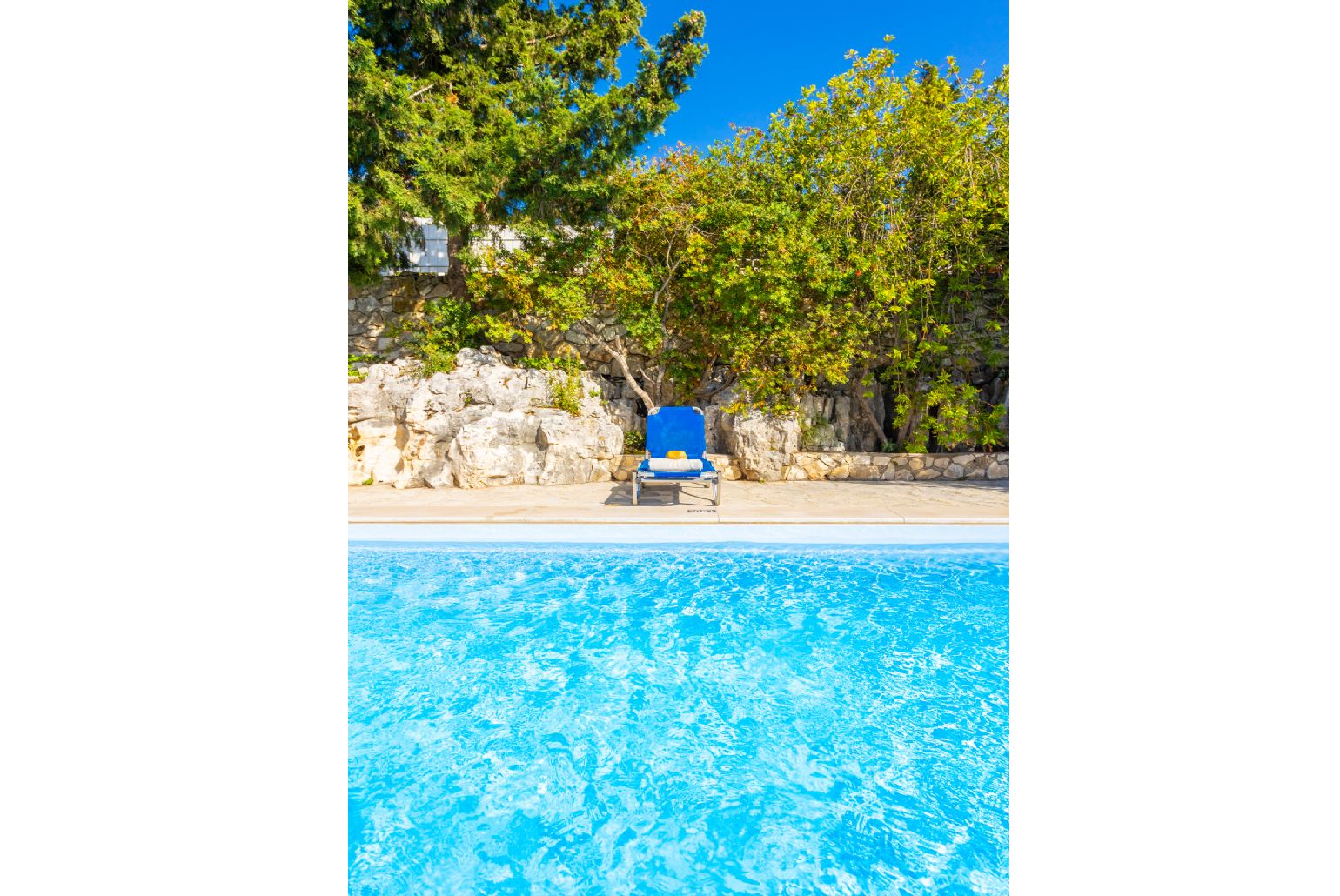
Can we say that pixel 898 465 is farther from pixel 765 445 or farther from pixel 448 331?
pixel 448 331

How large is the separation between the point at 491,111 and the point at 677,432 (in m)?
6.27

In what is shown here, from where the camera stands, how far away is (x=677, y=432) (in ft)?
26.9

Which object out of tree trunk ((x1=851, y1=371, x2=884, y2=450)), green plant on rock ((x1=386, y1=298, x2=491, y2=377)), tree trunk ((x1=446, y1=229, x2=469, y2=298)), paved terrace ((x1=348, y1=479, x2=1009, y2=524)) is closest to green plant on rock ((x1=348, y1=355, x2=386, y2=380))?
green plant on rock ((x1=386, y1=298, x2=491, y2=377))

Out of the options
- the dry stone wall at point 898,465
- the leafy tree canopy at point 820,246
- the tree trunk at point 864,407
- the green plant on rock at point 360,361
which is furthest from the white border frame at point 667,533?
the tree trunk at point 864,407

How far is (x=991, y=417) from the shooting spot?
9406 mm

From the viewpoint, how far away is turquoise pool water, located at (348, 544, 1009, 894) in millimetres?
2189

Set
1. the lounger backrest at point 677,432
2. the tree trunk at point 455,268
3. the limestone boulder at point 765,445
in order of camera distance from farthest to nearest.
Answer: the tree trunk at point 455,268 < the limestone boulder at point 765,445 < the lounger backrest at point 677,432

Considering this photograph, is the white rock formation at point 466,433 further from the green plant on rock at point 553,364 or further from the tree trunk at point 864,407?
the tree trunk at point 864,407

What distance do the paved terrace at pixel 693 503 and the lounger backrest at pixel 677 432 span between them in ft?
2.08

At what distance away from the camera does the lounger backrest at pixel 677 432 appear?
812 centimetres
